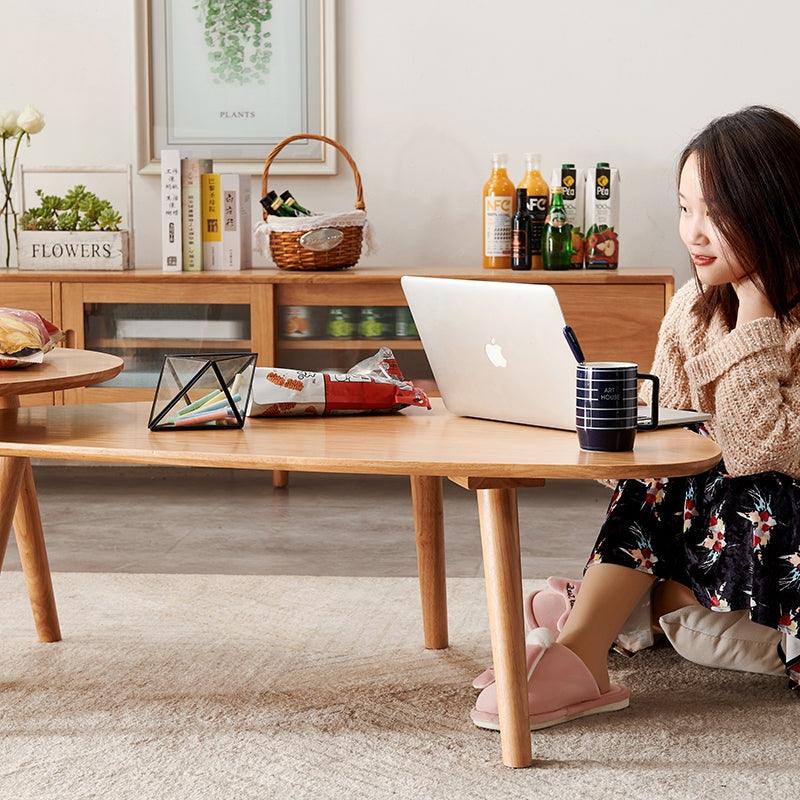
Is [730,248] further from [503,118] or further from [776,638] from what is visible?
[503,118]

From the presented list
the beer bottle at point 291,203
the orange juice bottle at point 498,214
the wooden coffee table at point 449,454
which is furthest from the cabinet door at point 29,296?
the wooden coffee table at point 449,454

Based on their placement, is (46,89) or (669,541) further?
(46,89)

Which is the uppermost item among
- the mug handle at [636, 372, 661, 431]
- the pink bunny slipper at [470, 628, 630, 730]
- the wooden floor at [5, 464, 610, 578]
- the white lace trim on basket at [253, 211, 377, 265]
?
the white lace trim on basket at [253, 211, 377, 265]

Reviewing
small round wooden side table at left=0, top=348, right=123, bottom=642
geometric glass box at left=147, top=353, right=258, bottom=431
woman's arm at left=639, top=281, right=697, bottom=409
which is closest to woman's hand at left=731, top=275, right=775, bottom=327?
woman's arm at left=639, top=281, right=697, bottom=409

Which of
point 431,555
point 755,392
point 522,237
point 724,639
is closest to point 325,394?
point 431,555

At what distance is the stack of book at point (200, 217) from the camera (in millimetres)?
3334

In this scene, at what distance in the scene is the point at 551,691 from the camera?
1680 mm

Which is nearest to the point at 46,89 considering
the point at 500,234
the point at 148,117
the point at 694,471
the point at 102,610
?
the point at 148,117

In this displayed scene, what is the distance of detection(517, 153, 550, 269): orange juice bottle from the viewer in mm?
3275

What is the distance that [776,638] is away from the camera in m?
1.86

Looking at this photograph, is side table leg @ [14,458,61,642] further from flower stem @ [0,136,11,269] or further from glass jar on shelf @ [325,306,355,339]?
flower stem @ [0,136,11,269]

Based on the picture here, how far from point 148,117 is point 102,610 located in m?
1.82

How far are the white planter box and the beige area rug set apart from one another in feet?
4.36

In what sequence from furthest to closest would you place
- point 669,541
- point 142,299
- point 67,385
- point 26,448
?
point 142,299, point 669,541, point 67,385, point 26,448
